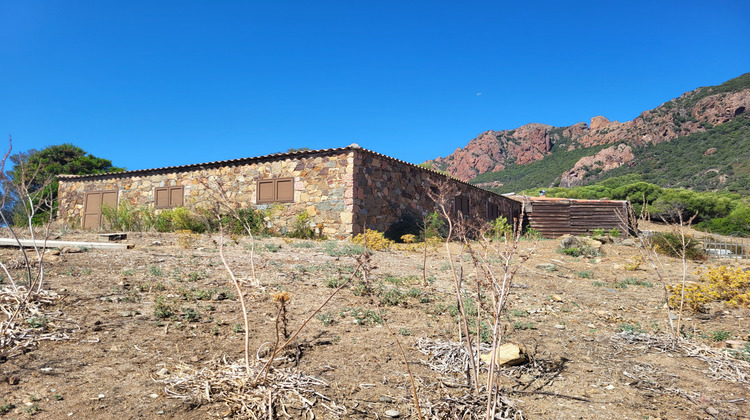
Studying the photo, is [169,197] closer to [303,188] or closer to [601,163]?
[303,188]

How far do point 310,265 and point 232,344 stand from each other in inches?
139

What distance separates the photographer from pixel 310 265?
23.0 feet

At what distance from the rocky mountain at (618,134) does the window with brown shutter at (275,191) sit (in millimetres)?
26714

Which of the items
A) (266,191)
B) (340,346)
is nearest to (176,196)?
(266,191)

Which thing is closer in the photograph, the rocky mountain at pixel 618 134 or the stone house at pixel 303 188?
the stone house at pixel 303 188

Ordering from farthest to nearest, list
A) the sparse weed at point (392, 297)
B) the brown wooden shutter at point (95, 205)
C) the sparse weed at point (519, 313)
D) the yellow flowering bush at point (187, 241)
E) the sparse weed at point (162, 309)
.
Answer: the brown wooden shutter at point (95, 205)
the yellow flowering bush at point (187, 241)
the sparse weed at point (392, 297)
the sparse weed at point (519, 313)
the sparse weed at point (162, 309)

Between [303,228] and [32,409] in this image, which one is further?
[303,228]

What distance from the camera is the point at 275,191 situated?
1284 cm

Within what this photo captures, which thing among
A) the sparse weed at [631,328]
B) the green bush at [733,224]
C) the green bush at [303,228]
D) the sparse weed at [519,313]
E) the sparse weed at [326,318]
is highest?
the green bush at [733,224]

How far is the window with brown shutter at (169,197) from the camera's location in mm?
14242

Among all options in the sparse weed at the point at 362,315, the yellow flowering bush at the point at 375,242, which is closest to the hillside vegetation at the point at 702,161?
the yellow flowering bush at the point at 375,242

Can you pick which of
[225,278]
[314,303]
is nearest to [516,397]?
[314,303]

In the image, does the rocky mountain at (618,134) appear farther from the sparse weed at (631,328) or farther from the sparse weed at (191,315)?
the sparse weed at (191,315)

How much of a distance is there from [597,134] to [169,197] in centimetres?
5692
